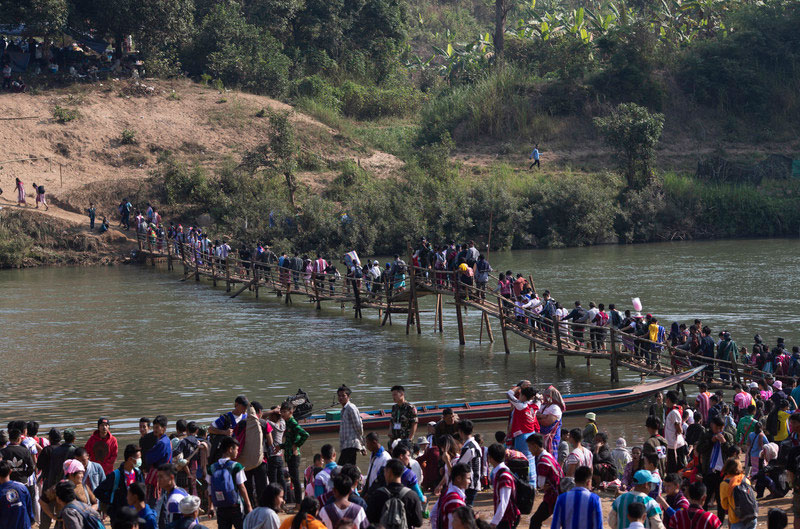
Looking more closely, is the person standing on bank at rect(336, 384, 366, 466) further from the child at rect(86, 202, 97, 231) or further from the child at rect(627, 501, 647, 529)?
the child at rect(86, 202, 97, 231)

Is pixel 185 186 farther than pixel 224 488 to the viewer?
Yes

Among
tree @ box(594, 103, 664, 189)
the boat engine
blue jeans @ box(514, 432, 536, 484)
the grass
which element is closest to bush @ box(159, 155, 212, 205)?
the grass

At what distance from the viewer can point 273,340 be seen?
31344 millimetres

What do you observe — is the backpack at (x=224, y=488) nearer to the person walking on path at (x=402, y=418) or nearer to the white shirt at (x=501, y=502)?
the white shirt at (x=501, y=502)

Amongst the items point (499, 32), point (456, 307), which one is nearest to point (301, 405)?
point (456, 307)

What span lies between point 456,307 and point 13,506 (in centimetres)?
2284

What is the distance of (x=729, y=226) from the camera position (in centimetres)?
5688

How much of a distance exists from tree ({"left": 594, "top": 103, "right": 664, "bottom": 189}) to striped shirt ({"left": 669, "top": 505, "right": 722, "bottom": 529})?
1901 inches

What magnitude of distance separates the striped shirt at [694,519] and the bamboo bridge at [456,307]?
11704 mm

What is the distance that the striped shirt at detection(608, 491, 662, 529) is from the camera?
8.84 meters

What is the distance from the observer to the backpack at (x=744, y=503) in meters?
8.89

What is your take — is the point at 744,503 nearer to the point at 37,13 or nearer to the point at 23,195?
the point at 23,195

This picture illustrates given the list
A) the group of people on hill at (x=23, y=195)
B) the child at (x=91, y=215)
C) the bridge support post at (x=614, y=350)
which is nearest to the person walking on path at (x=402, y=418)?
the bridge support post at (x=614, y=350)

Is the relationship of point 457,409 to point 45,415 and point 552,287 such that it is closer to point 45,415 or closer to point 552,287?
point 45,415
